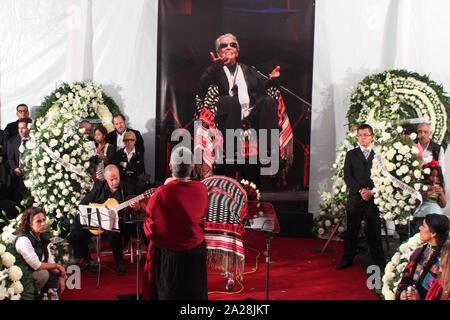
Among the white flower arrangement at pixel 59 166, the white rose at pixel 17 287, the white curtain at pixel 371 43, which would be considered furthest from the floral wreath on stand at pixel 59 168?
the white curtain at pixel 371 43

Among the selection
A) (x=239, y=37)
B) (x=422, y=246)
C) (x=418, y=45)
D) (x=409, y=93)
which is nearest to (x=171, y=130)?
(x=239, y=37)

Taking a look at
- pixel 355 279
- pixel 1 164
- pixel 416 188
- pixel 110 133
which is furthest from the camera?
pixel 110 133

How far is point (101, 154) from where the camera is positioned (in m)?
7.49

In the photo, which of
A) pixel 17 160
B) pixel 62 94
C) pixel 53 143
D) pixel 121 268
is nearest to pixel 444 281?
pixel 121 268

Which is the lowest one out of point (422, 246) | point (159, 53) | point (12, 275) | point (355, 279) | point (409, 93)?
point (355, 279)

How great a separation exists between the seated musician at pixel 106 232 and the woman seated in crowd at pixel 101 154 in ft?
3.60

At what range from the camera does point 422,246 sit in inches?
152

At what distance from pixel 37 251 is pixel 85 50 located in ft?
18.0

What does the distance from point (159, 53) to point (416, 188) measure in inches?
212

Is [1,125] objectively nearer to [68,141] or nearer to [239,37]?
[68,141]

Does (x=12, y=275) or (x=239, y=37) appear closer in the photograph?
(x=12, y=275)

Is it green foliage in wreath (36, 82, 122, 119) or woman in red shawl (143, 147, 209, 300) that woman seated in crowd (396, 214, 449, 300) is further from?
green foliage in wreath (36, 82, 122, 119)

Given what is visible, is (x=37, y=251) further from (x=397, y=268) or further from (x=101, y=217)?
(x=397, y=268)

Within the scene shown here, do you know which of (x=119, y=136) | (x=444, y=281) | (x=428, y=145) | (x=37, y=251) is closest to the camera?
(x=444, y=281)
